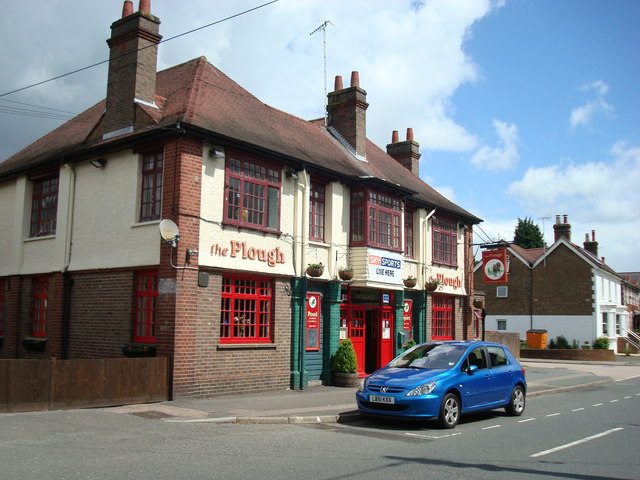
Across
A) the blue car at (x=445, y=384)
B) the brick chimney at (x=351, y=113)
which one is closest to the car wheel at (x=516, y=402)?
the blue car at (x=445, y=384)

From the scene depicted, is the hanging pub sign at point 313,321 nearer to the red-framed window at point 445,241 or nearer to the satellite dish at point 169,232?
the satellite dish at point 169,232

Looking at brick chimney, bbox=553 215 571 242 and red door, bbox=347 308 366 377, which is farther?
brick chimney, bbox=553 215 571 242

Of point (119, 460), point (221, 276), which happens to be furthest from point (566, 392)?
point (119, 460)

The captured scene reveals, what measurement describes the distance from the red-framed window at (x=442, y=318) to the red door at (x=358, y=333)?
14.8 feet

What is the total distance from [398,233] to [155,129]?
9291mm

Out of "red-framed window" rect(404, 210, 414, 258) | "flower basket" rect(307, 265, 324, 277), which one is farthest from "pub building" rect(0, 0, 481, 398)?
"red-framed window" rect(404, 210, 414, 258)

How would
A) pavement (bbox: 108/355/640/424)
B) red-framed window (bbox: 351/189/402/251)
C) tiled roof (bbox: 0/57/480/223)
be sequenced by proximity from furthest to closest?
1. red-framed window (bbox: 351/189/402/251)
2. tiled roof (bbox: 0/57/480/223)
3. pavement (bbox: 108/355/640/424)

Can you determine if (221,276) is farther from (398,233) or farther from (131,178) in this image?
(398,233)

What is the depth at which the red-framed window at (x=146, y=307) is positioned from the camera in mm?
14516

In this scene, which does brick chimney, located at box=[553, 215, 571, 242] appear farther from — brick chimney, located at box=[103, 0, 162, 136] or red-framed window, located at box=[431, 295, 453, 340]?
brick chimney, located at box=[103, 0, 162, 136]

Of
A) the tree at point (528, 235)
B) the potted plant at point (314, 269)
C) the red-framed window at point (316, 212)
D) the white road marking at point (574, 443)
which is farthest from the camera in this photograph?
the tree at point (528, 235)

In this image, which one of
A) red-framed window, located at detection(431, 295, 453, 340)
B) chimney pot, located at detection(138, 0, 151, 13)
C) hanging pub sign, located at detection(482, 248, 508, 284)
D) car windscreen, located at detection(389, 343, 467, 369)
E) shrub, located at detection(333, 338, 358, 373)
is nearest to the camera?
car windscreen, located at detection(389, 343, 467, 369)

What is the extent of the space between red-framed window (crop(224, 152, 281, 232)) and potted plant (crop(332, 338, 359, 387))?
13.7ft

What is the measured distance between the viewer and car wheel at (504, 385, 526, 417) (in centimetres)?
1284
